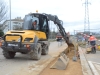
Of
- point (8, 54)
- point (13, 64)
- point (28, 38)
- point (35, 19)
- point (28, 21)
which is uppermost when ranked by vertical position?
point (35, 19)

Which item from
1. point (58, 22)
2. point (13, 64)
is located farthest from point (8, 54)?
point (58, 22)

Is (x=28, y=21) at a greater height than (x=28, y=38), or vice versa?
(x=28, y=21)

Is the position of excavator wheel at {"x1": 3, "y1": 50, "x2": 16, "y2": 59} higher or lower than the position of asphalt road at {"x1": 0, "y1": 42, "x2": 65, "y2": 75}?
higher

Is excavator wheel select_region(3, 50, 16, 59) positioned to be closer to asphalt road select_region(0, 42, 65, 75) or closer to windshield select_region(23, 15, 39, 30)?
asphalt road select_region(0, 42, 65, 75)

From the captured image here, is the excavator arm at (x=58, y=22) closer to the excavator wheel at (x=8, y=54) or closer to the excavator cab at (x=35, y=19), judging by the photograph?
the excavator cab at (x=35, y=19)

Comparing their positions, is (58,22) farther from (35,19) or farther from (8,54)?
(8,54)

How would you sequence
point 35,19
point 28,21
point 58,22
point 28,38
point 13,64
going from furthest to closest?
point 58,22, point 35,19, point 28,21, point 28,38, point 13,64

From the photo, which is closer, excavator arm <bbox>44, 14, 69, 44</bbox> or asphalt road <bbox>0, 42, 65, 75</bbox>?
asphalt road <bbox>0, 42, 65, 75</bbox>

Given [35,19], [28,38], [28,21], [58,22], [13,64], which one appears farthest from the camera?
[58,22]

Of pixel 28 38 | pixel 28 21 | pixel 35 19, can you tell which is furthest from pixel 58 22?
pixel 28 38

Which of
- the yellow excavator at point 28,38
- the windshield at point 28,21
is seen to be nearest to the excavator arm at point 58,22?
the yellow excavator at point 28,38

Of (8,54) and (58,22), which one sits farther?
(58,22)

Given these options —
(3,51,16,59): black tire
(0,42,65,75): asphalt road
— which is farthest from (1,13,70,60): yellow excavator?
(0,42,65,75): asphalt road

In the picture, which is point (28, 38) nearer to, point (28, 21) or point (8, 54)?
point (8, 54)
